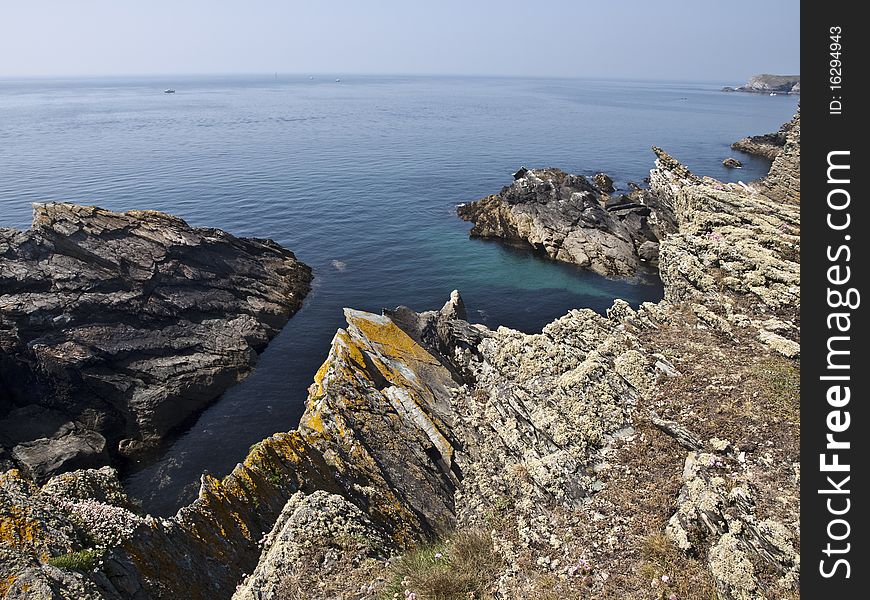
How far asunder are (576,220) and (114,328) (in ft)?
150

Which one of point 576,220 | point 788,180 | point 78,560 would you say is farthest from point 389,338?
point 788,180

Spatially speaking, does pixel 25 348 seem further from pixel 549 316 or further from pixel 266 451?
pixel 549 316

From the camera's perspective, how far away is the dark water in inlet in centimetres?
3328

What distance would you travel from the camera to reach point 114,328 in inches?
1318

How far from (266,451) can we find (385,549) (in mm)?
5526

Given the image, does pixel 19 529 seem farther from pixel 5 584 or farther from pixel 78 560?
pixel 5 584

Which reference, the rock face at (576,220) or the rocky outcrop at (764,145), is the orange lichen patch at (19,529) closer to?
the rock face at (576,220)

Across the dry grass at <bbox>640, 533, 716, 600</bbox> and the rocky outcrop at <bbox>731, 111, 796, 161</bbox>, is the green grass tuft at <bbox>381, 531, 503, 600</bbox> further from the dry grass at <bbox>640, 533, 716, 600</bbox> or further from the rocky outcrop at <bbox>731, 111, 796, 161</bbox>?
the rocky outcrop at <bbox>731, 111, 796, 161</bbox>

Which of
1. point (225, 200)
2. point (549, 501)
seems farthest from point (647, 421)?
point (225, 200)

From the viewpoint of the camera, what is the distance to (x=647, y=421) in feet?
47.6

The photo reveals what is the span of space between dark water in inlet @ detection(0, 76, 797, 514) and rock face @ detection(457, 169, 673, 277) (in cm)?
298

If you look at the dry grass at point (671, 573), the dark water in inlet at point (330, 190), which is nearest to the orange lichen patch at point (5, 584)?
the dry grass at point (671, 573)

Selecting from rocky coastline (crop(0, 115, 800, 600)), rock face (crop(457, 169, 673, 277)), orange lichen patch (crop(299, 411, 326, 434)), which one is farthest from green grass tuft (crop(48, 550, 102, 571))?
rock face (crop(457, 169, 673, 277))
